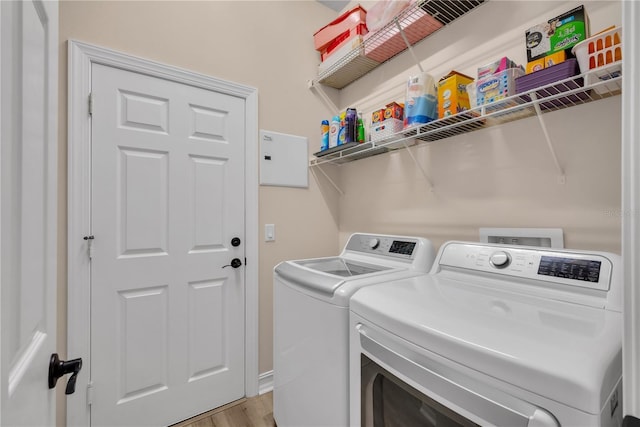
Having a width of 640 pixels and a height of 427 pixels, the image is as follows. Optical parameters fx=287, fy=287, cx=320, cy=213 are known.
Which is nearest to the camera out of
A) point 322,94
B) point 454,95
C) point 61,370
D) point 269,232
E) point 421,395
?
point 61,370

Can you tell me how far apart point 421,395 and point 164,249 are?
5.09ft

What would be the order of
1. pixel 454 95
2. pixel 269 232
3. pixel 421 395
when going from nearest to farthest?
pixel 421 395 → pixel 454 95 → pixel 269 232

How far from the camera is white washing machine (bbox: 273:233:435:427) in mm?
1089

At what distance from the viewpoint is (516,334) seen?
2.24 feet

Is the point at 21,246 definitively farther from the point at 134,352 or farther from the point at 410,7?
the point at 410,7

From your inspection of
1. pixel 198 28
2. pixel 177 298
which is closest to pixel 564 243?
pixel 177 298

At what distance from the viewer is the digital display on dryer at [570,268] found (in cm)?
92

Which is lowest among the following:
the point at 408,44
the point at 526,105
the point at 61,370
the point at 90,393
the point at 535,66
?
the point at 90,393

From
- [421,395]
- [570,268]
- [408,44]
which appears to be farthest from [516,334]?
[408,44]

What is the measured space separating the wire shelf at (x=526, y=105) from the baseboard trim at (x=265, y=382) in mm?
1717

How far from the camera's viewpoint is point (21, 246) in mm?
465

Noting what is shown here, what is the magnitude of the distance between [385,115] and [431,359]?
1.32 m

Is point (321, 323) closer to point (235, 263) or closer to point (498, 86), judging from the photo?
point (235, 263)

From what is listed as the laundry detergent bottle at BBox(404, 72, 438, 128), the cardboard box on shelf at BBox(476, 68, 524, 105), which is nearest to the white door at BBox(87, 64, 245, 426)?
the laundry detergent bottle at BBox(404, 72, 438, 128)
